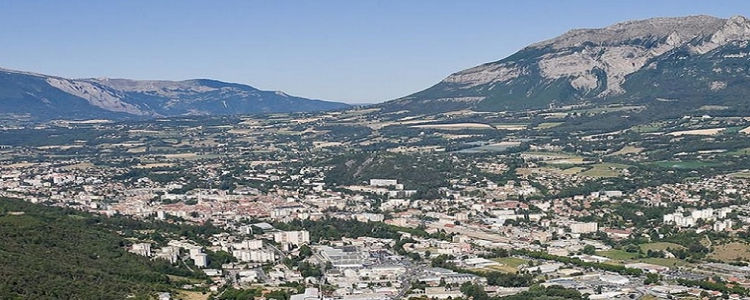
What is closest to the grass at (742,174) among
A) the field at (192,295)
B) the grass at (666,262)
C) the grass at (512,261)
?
the grass at (666,262)

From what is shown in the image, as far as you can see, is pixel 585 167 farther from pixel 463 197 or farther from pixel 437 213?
pixel 437 213

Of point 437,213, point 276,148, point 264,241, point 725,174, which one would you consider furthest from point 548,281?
point 276,148

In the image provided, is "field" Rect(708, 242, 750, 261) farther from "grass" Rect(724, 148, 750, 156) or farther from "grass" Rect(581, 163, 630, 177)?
"grass" Rect(724, 148, 750, 156)

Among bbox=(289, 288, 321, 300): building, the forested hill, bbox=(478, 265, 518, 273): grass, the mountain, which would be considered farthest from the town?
the mountain

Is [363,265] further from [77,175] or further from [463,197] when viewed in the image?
[77,175]

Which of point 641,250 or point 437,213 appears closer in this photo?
point 641,250

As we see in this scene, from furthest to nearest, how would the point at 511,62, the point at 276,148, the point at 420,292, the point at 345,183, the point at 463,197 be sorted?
the point at 511,62 < the point at 276,148 < the point at 345,183 < the point at 463,197 < the point at 420,292

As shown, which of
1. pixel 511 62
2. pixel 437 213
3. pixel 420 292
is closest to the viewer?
pixel 420 292
